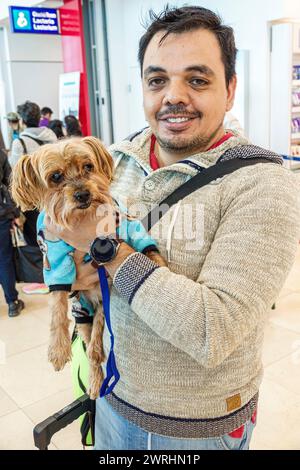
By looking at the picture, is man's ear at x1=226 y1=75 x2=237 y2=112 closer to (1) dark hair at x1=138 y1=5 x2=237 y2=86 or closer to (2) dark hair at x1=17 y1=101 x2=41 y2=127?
(1) dark hair at x1=138 y1=5 x2=237 y2=86

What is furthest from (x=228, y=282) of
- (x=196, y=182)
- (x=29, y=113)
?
(x=29, y=113)

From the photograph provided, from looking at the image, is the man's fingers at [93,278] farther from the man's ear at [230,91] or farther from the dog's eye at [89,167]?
the man's ear at [230,91]

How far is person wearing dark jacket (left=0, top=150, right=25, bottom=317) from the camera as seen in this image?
368 centimetres

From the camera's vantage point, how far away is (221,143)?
121 cm

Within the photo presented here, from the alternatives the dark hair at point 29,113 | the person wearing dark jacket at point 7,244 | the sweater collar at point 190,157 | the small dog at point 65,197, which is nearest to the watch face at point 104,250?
the small dog at point 65,197

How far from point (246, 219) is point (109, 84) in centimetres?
795

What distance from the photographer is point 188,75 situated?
1.15m

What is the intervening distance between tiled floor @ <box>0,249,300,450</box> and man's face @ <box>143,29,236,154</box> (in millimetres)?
1881

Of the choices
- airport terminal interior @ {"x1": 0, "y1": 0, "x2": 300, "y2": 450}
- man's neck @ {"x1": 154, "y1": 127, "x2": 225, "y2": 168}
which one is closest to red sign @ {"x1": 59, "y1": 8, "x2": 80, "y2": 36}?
airport terminal interior @ {"x1": 0, "y1": 0, "x2": 300, "y2": 450}

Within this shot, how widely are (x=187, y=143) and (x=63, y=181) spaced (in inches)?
14.8

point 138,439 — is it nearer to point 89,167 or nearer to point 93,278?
point 93,278

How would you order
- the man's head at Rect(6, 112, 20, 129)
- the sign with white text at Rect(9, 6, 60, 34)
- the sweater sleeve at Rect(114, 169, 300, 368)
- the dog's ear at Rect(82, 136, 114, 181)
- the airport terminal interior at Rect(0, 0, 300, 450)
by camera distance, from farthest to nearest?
1. the sign with white text at Rect(9, 6, 60, 34)
2. the man's head at Rect(6, 112, 20, 129)
3. the airport terminal interior at Rect(0, 0, 300, 450)
4. the dog's ear at Rect(82, 136, 114, 181)
5. the sweater sleeve at Rect(114, 169, 300, 368)

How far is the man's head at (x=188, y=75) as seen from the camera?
1.14 metres

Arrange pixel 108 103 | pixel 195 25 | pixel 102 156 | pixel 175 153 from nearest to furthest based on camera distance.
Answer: pixel 195 25 < pixel 175 153 < pixel 102 156 < pixel 108 103
